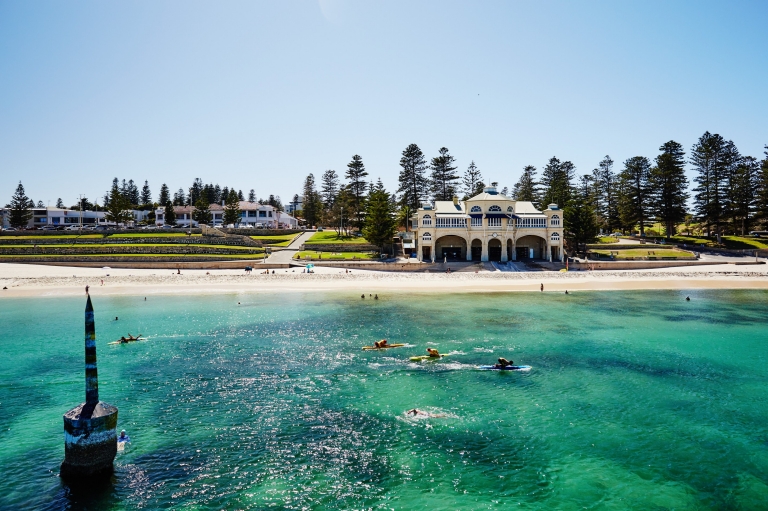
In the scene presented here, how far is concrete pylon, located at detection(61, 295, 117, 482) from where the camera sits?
11789 millimetres

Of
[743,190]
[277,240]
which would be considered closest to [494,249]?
[277,240]

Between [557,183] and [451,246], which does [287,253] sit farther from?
[557,183]

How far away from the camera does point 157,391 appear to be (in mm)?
18703

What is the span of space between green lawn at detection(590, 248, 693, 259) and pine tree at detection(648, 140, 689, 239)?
10542 mm

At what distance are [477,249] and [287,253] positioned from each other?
26155 millimetres

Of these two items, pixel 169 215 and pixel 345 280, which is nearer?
pixel 345 280

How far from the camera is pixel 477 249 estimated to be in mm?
65062

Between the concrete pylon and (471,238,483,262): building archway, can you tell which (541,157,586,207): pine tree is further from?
the concrete pylon

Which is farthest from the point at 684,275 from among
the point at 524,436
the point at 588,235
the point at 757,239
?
the point at 524,436

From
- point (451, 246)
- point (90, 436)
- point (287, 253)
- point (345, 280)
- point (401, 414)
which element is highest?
point (451, 246)

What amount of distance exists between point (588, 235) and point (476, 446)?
5565 centimetres

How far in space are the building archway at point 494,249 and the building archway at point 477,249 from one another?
1.20 meters

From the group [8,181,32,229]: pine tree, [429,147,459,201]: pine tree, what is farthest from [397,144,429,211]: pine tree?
[8,181,32,229]: pine tree

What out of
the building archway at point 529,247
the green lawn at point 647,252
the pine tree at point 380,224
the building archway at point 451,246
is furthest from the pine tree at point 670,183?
the pine tree at point 380,224
